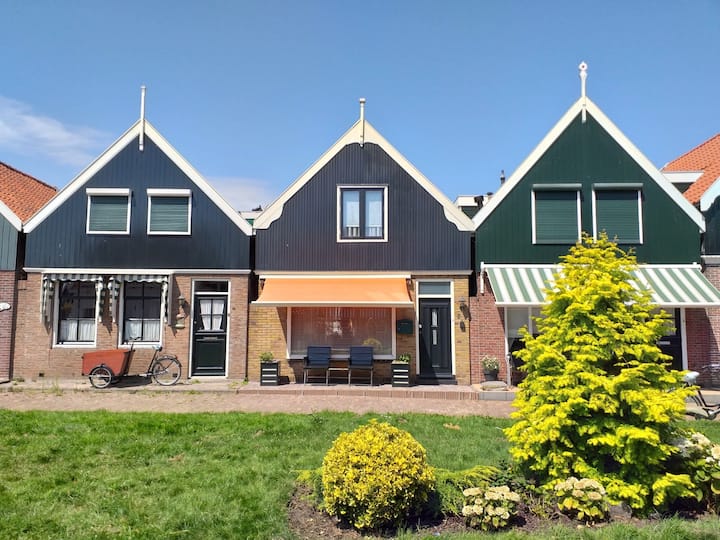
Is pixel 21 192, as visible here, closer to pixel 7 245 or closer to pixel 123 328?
pixel 7 245

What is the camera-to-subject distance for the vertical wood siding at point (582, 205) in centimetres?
1551

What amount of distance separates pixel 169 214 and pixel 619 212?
14.5m

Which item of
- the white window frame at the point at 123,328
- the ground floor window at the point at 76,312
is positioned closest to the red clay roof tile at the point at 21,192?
the ground floor window at the point at 76,312

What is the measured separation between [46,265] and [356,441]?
1463cm

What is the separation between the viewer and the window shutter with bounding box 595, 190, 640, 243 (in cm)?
1562

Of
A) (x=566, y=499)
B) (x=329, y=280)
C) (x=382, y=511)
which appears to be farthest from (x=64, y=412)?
(x=566, y=499)

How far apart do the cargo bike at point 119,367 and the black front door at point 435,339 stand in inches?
304

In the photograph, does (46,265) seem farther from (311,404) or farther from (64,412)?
(311,404)

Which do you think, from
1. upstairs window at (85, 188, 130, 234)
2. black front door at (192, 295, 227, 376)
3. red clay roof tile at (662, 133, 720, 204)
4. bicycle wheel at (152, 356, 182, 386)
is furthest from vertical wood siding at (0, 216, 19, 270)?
red clay roof tile at (662, 133, 720, 204)

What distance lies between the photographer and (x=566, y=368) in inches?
231

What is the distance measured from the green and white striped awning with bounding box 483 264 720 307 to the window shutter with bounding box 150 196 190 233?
388 inches

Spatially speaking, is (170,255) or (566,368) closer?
(566,368)

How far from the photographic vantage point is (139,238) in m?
16.1

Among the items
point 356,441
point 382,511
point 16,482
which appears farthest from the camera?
point 16,482
